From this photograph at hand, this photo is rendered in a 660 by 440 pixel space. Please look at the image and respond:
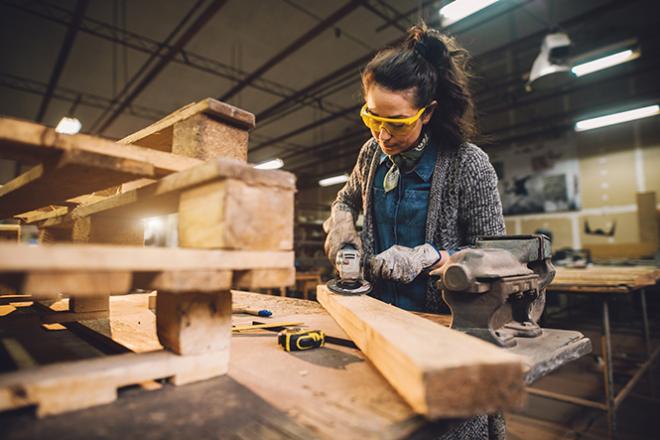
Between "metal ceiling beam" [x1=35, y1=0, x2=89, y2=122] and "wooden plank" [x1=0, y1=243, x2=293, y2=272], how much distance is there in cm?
799

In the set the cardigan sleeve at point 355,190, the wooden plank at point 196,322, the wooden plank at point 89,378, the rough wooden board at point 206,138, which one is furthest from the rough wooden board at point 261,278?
the cardigan sleeve at point 355,190

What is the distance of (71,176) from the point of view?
1.06m

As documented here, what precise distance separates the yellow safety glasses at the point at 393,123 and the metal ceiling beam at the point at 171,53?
19.5ft

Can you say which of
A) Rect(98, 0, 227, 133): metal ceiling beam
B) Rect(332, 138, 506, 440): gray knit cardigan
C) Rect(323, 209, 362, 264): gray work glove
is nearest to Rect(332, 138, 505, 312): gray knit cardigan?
Rect(332, 138, 506, 440): gray knit cardigan

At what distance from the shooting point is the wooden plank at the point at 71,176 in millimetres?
924

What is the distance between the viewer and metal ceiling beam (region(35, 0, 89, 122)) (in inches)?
267

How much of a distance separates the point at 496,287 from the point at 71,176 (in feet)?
4.54

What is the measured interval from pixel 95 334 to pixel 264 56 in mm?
9026

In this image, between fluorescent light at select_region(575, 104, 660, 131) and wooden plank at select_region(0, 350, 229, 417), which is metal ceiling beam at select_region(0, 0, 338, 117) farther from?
wooden plank at select_region(0, 350, 229, 417)

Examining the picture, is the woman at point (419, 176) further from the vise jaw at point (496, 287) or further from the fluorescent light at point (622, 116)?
the fluorescent light at point (622, 116)

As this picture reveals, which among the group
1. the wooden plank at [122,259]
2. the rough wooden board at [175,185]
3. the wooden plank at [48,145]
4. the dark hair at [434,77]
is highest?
the dark hair at [434,77]

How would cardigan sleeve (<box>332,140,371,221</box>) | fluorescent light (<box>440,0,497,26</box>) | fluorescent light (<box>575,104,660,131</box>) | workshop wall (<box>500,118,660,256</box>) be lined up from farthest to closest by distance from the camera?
1. workshop wall (<box>500,118,660,256</box>)
2. fluorescent light (<box>575,104,660,131</box>)
3. fluorescent light (<box>440,0,497,26</box>)
4. cardigan sleeve (<box>332,140,371,221</box>)

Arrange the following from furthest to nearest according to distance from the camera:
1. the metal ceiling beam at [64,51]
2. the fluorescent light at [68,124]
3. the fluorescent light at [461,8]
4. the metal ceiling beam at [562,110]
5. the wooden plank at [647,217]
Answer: the wooden plank at [647,217]
the metal ceiling beam at [562,110]
the fluorescent light at [68,124]
the metal ceiling beam at [64,51]
the fluorescent light at [461,8]

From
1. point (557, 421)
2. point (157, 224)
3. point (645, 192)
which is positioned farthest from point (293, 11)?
point (157, 224)
